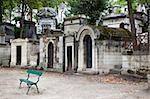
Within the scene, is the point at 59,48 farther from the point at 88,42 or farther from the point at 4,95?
the point at 4,95

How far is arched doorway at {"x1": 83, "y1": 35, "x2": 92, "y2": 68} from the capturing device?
2150cm

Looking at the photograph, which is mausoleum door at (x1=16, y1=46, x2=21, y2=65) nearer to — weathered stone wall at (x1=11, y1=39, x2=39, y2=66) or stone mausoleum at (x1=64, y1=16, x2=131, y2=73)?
weathered stone wall at (x1=11, y1=39, x2=39, y2=66)

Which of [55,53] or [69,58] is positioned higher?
[55,53]

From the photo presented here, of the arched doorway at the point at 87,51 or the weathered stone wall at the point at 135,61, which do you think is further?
the arched doorway at the point at 87,51

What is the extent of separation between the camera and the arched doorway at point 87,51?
846 inches

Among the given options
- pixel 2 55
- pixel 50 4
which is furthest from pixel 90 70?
pixel 50 4

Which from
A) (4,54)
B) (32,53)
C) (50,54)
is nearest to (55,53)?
(50,54)

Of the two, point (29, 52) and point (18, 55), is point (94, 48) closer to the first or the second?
point (29, 52)

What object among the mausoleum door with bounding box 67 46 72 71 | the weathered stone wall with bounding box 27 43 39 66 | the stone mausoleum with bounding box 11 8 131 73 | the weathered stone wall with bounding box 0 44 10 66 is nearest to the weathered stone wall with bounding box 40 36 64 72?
the stone mausoleum with bounding box 11 8 131 73

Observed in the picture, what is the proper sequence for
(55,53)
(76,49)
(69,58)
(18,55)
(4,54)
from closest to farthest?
(76,49)
(69,58)
(55,53)
(18,55)
(4,54)

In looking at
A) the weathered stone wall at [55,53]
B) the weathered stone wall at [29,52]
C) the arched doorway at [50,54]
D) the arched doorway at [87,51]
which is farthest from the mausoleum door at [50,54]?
the arched doorway at [87,51]

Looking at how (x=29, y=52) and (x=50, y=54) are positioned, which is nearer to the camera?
(x=50, y=54)

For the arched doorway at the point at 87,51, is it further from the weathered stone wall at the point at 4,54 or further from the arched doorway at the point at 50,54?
the weathered stone wall at the point at 4,54

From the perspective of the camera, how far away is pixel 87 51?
2169 centimetres
